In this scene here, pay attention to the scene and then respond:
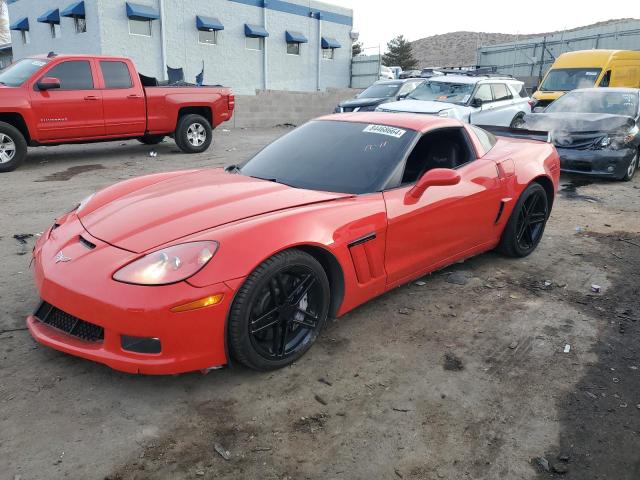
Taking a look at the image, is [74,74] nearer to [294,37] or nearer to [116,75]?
[116,75]

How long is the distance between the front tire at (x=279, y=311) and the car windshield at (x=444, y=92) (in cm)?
966

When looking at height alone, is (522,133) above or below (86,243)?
above

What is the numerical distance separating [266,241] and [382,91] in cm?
1339

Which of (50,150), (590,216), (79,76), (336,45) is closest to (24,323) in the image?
(590,216)

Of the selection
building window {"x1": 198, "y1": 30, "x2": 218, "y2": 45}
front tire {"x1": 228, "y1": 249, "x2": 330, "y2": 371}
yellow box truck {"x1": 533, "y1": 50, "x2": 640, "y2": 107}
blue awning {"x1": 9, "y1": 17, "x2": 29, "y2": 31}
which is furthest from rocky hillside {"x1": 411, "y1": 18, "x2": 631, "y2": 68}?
front tire {"x1": 228, "y1": 249, "x2": 330, "y2": 371}

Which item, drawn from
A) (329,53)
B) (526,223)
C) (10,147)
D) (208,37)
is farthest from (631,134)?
(329,53)

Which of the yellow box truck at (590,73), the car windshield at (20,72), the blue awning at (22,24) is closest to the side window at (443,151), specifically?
the car windshield at (20,72)

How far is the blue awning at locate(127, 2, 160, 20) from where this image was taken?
19.1m

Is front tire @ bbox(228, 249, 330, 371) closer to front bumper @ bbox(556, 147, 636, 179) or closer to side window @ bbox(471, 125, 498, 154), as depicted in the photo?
side window @ bbox(471, 125, 498, 154)

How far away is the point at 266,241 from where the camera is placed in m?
2.64

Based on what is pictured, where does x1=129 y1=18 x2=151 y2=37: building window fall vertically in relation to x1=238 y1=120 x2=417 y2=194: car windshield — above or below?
above

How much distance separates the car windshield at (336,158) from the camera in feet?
11.2

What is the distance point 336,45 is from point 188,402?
27.9 metres

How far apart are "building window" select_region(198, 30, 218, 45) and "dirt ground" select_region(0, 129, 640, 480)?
67.3ft
